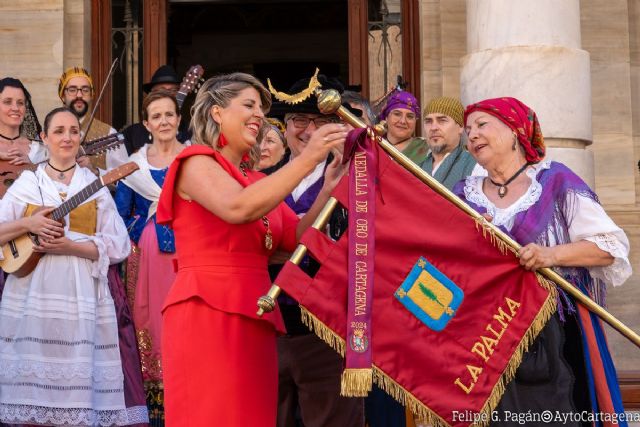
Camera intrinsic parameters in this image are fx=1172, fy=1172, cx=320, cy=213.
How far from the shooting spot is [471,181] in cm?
549

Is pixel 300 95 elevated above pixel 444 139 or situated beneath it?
elevated above

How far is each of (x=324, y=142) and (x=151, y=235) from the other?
10.8ft

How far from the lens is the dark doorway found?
1653 centimetres

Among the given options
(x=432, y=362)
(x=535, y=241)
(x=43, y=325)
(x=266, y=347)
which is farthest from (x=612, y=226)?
(x=43, y=325)

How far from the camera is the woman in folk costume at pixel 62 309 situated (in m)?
6.84

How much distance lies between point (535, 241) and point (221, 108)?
1472 millimetres

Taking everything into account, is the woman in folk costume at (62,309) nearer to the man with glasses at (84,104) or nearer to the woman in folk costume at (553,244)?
the man with glasses at (84,104)

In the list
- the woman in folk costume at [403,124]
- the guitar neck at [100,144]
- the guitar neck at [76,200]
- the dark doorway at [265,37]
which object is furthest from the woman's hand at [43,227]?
the dark doorway at [265,37]

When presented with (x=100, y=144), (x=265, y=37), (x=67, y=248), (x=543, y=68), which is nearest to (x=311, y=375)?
(x=67, y=248)

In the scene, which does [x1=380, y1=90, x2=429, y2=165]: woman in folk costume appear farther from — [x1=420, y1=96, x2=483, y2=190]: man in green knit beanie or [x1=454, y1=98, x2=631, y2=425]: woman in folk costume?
[x1=454, y1=98, x2=631, y2=425]: woman in folk costume

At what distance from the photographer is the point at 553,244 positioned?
5.10 m

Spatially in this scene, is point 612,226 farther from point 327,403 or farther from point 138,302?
point 138,302

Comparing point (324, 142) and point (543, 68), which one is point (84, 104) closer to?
point (543, 68)

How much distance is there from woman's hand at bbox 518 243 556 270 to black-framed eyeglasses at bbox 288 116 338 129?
1479mm
